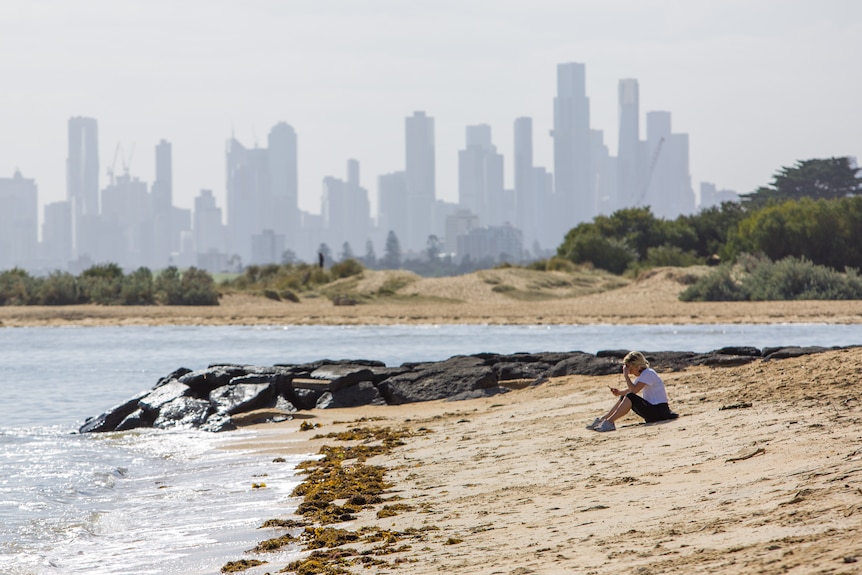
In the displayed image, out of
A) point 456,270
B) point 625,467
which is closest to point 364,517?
point 625,467

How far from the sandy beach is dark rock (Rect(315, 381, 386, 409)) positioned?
59 centimetres

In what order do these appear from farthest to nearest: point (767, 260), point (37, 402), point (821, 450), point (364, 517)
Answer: point (767, 260), point (37, 402), point (364, 517), point (821, 450)

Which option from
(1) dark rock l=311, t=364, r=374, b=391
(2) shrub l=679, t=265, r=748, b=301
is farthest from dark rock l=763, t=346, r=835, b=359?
(2) shrub l=679, t=265, r=748, b=301

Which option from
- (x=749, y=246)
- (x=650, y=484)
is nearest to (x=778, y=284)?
(x=749, y=246)

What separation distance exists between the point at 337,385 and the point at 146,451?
427cm

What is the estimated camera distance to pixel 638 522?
22.3 feet

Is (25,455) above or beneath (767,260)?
beneath

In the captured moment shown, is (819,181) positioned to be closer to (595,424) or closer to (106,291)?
(106,291)

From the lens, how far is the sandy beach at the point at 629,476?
5922mm

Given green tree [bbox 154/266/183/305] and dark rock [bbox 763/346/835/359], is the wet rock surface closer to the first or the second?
dark rock [bbox 763/346/835/359]

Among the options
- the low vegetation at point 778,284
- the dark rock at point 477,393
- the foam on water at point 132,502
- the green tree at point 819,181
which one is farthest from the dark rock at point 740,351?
the green tree at point 819,181

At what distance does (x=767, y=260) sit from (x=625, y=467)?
37.0 metres

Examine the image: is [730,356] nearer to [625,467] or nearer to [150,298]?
[625,467]

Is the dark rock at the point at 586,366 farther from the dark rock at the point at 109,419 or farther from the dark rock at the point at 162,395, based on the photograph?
the dark rock at the point at 109,419
